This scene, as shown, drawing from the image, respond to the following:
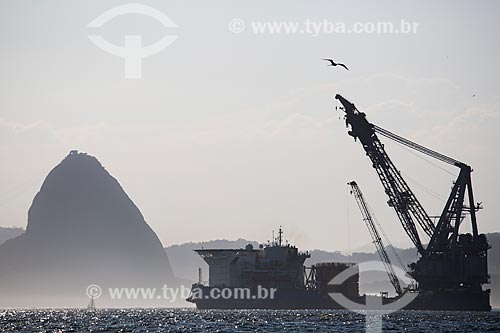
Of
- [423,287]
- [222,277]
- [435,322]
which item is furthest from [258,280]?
[435,322]

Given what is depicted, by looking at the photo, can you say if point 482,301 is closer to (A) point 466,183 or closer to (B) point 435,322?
(A) point 466,183

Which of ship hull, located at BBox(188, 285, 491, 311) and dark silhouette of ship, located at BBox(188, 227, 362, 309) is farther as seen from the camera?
dark silhouette of ship, located at BBox(188, 227, 362, 309)

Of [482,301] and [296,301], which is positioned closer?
[482,301]

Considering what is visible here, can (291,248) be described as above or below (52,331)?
above

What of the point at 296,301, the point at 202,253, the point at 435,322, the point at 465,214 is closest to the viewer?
the point at 435,322

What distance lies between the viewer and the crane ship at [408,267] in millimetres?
159875

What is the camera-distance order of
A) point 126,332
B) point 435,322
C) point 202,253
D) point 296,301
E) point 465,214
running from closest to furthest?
point 126,332, point 435,322, point 465,214, point 296,301, point 202,253

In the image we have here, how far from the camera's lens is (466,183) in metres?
162

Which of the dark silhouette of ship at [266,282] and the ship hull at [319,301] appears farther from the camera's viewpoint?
the dark silhouette of ship at [266,282]

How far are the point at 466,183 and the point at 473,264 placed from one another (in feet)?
44.2

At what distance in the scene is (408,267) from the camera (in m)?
173

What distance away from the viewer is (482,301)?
6550 inches

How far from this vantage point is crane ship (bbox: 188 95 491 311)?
160 meters

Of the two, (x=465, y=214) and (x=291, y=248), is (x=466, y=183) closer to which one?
(x=465, y=214)
